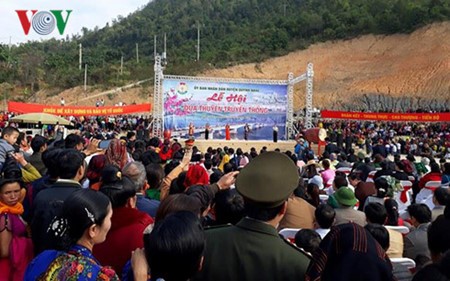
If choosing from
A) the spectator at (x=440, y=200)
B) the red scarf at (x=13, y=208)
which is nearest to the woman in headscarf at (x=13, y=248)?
the red scarf at (x=13, y=208)

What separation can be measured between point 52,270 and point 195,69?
51780mm

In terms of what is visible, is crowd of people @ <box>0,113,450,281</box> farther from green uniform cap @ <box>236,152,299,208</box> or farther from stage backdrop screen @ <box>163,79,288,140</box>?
stage backdrop screen @ <box>163,79,288,140</box>

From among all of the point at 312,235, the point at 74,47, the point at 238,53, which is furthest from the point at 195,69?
the point at 312,235

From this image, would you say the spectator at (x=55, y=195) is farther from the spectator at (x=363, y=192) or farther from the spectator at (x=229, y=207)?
the spectator at (x=363, y=192)

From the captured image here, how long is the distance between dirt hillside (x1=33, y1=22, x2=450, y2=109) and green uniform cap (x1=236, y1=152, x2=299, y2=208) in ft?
150

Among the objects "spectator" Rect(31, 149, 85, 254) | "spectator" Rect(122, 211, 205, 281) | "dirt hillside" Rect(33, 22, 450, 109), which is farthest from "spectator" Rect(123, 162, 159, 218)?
"dirt hillside" Rect(33, 22, 450, 109)

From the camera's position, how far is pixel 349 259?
1856 millimetres

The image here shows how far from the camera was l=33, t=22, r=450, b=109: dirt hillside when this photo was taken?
152 feet

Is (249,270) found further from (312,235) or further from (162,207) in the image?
(312,235)

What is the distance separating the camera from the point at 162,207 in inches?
105

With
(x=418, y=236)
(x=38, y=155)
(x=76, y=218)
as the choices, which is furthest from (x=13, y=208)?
(x=418, y=236)

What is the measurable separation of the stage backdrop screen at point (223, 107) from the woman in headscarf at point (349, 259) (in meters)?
22.0

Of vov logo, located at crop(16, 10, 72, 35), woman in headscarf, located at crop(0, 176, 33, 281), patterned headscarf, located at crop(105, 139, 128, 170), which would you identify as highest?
vov logo, located at crop(16, 10, 72, 35)

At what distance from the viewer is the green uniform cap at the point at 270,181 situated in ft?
7.02
